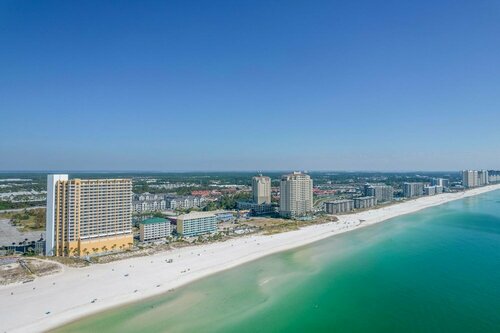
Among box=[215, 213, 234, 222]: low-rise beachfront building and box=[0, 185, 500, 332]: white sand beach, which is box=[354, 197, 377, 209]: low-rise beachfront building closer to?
box=[215, 213, 234, 222]: low-rise beachfront building

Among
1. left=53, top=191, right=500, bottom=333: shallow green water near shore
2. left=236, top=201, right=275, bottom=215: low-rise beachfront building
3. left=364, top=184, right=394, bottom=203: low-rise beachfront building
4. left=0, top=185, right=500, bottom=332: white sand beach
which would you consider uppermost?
left=364, top=184, right=394, bottom=203: low-rise beachfront building

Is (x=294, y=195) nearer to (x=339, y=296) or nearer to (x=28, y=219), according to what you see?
(x=339, y=296)

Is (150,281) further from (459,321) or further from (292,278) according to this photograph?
(459,321)

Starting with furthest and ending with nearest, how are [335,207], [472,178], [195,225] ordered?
[472,178]
[335,207]
[195,225]

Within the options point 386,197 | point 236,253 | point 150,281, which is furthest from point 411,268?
point 386,197

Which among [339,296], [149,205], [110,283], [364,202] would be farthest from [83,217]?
[364,202]

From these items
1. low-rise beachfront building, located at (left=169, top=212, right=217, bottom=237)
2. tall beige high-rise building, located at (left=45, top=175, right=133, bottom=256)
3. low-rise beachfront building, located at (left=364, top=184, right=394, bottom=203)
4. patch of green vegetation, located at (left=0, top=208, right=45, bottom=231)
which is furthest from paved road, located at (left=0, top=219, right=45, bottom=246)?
low-rise beachfront building, located at (left=364, top=184, right=394, bottom=203)
